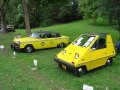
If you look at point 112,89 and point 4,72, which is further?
point 4,72

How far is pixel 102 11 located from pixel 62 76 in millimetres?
8469

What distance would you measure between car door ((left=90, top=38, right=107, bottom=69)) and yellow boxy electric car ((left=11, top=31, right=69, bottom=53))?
6078 millimetres

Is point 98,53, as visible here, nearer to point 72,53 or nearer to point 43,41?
point 72,53

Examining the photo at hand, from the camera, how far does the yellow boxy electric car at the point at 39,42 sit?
15289mm

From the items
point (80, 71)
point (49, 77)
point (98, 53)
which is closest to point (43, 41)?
point (98, 53)

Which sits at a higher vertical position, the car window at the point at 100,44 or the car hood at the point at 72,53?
the car window at the point at 100,44

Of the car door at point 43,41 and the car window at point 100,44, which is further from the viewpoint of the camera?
the car door at point 43,41

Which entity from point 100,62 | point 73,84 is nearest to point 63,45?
point 100,62

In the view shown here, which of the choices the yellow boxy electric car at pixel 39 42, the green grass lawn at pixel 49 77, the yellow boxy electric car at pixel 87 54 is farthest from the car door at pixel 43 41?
the yellow boxy electric car at pixel 87 54

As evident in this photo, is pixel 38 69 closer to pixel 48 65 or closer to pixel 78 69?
pixel 48 65

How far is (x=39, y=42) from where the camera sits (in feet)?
52.3

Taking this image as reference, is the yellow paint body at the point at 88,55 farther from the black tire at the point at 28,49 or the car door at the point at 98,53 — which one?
the black tire at the point at 28,49

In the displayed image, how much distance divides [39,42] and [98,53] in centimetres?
633

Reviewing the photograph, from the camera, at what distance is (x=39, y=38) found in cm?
1609
